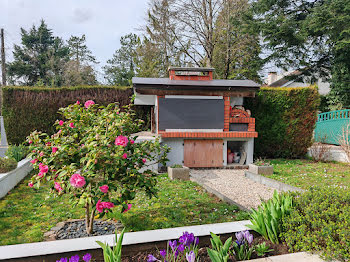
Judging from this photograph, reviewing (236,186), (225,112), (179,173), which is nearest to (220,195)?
(236,186)

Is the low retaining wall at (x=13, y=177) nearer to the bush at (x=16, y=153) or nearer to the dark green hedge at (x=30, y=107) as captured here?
the bush at (x=16, y=153)

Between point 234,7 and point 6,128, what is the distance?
18.0 m

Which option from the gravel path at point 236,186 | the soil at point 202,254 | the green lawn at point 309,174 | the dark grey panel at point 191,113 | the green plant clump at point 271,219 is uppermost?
the dark grey panel at point 191,113

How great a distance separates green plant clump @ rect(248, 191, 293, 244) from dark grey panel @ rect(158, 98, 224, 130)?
20.8ft

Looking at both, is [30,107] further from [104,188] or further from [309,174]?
[309,174]

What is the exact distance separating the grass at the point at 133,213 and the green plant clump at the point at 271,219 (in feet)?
4.53

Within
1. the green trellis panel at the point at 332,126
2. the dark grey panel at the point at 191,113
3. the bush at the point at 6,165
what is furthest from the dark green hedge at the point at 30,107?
the green trellis panel at the point at 332,126

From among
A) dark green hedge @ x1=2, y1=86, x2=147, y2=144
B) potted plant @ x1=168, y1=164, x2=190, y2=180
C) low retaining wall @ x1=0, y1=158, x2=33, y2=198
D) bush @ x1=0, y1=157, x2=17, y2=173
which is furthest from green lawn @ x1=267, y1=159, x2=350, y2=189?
dark green hedge @ x1=2, y1=86, x2=147, y2=144

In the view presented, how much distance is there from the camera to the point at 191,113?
8.91m

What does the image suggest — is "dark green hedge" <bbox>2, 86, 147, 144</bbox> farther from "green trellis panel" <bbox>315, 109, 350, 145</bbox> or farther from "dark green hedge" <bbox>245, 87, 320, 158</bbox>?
"green trellis panel" <bbox>315, 109, 350, 145</bbox>

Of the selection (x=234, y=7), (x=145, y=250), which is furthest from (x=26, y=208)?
(x=234, y=7)

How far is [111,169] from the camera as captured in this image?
8.90 feet

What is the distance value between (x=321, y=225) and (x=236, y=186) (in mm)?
4444

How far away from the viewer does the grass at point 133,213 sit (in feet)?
11.5
